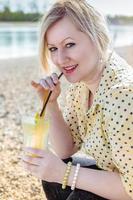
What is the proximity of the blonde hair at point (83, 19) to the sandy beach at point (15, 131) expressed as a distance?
0.50 m

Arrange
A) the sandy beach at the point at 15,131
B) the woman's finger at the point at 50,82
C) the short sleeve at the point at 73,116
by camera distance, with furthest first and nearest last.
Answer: the sandy beach at the point at 15,131 → the short sleeve at the point at 73,116 → the woman's finger at the point at 50,82

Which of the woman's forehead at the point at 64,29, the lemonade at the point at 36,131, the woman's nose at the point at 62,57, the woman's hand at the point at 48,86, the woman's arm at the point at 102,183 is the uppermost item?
the woman's forehead at the point at 64,29

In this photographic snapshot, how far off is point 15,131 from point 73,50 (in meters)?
3.20

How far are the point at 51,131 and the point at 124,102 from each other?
0.74m

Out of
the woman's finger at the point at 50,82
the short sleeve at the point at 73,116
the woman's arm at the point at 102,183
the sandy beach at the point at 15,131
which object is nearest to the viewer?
the woman's arm at the point at 102,183

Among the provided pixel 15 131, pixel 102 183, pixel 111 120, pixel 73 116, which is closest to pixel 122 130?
pixel 111 120

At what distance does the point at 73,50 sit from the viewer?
2.44 m

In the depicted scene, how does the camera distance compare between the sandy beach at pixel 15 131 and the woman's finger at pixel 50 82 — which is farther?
the sandy beach at pixel 15 131

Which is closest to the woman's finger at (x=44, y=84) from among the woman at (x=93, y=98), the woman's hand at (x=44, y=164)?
the woman at (x=93, y=98)

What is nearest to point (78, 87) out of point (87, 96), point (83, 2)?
point (87, 96)

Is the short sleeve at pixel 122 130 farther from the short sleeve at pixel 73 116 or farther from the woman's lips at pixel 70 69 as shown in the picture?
the short sleeve at pixel 73 116

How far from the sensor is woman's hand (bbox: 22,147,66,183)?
233 cm

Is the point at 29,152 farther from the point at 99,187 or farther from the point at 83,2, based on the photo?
the point at 83,2

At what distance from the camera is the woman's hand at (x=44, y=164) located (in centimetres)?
233
